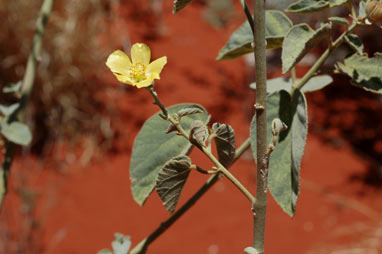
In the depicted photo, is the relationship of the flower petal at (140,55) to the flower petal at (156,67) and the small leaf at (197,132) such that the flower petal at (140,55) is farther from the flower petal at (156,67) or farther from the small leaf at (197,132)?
the small leaf at (197,132)

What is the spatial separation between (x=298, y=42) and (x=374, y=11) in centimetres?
9

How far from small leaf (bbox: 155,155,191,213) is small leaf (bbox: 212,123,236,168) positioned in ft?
0.16

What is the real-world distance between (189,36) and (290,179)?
4415mm

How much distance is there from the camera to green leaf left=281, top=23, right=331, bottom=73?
61 cm

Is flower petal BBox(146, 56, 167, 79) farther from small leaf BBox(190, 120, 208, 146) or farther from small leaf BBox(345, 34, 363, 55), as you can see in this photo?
small leaf BBox(345, 34, 363, 55)

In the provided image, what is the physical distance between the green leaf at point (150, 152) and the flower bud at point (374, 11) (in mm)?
251

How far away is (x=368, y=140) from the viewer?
151 inches

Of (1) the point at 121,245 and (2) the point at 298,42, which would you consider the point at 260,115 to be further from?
(1) the point at 121,245

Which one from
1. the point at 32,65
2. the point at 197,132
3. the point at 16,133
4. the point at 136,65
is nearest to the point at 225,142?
the point at 197,132

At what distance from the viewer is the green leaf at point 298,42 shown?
24.1 inches

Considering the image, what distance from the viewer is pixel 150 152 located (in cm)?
72

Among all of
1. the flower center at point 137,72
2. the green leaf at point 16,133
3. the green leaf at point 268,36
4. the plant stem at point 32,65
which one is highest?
the plant stem at point 32,65

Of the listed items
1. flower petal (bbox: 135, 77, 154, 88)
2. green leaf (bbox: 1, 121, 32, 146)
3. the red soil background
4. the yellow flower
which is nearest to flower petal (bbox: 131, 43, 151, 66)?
the yellow flower

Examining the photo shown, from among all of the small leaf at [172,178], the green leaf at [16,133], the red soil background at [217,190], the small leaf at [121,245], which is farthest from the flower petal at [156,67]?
the red soil background at [217,190]
